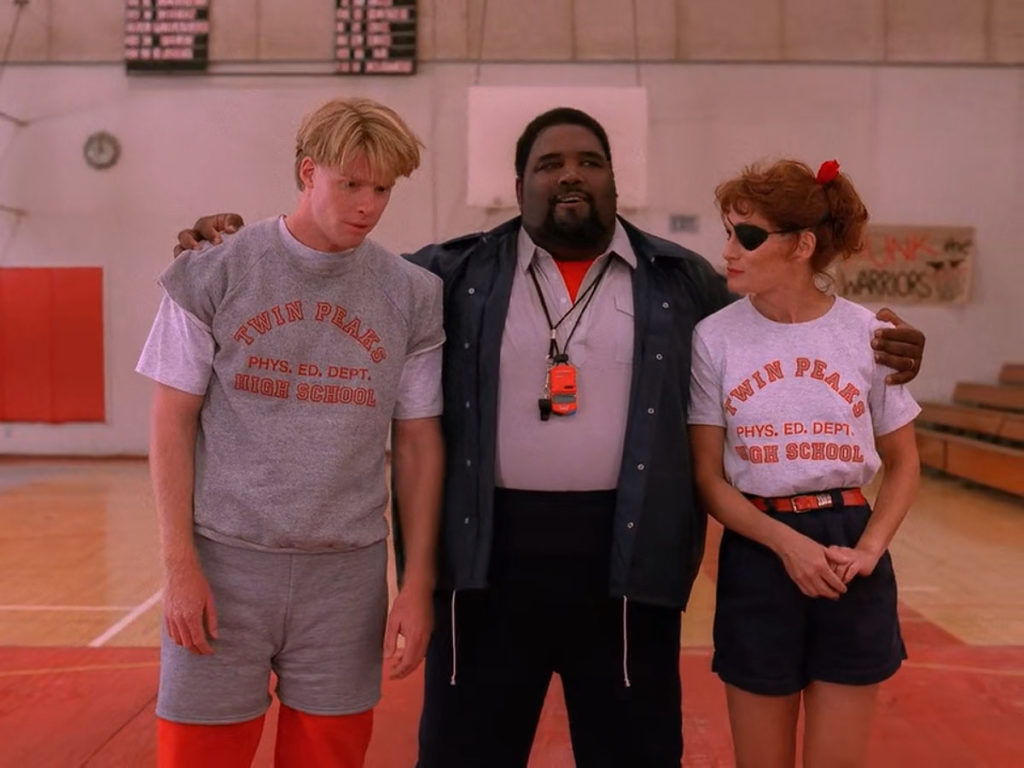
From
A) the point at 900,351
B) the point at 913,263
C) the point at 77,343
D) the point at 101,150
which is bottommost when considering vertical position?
the point at 77,343

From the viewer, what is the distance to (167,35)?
1005cm

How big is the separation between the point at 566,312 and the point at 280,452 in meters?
0.71

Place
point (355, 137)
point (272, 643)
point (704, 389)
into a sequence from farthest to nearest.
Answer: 1. point (704, 389)
2. point (272, 643)
3. point (355, 137)

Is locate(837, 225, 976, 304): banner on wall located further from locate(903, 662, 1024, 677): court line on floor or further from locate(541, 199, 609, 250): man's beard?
locate(541, 199, 609, 250): man's beard

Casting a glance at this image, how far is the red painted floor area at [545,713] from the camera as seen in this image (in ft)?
10.2

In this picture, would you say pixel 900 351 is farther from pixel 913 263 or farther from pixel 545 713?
pixel 913 263

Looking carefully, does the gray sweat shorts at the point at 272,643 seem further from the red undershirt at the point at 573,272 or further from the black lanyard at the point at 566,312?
the red undershirt at the point at 573,272

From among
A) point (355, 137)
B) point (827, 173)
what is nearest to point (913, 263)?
point (827, 173)

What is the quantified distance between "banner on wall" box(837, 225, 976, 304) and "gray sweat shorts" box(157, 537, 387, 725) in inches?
361

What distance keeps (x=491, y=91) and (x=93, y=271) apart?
4672mm

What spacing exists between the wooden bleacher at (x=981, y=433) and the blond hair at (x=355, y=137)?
7363 mm

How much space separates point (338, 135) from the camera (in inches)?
65.2

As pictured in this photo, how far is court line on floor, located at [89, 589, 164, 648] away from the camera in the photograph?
4375mm

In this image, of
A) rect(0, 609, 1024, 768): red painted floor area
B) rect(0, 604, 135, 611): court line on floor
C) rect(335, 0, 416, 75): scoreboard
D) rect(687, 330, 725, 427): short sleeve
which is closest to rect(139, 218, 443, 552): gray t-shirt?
rect(687, 330, 725, 427): short sleeve
